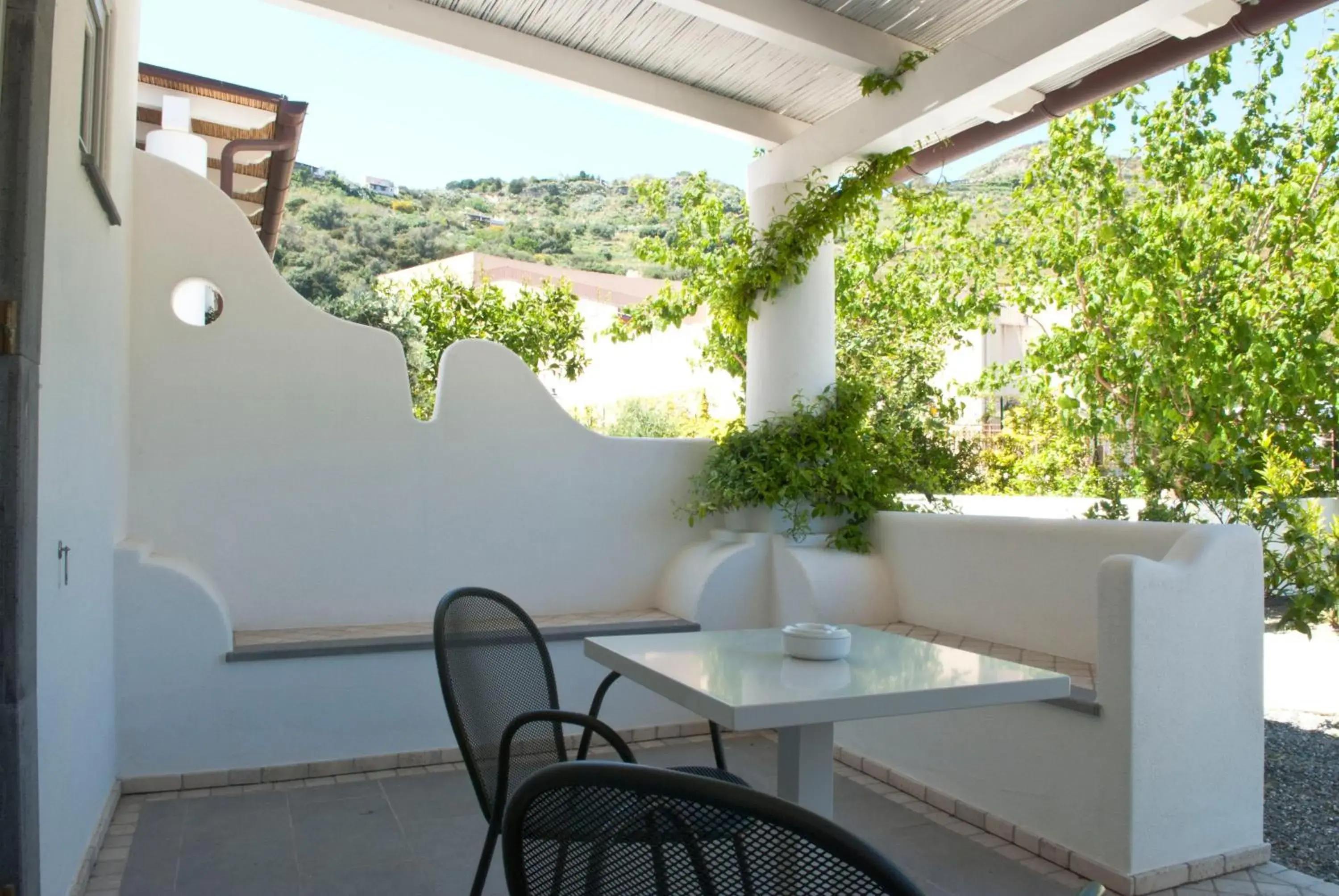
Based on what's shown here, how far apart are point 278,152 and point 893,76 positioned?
504 centimetres

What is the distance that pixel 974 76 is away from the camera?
504 centimetres

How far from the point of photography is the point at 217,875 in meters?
3.50

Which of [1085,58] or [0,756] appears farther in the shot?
[1085,58]

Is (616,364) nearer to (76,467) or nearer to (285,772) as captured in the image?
(285,772)

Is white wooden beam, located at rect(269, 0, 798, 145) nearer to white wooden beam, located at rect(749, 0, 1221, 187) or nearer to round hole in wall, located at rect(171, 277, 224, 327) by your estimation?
A: white wooden beam, located at rect(749, 0, 1221, 187)

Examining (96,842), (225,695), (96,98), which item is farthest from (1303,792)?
(96,98)

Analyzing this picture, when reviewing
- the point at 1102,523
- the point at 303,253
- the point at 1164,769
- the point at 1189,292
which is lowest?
the point at 1164,769

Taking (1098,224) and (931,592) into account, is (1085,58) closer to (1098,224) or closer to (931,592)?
(931,592)

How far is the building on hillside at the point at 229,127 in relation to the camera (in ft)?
25.5

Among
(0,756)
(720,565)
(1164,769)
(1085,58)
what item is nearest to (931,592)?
(720,565)

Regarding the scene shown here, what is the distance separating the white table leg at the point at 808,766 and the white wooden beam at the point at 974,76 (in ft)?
11.0

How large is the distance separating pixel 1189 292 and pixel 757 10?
6.82 meters

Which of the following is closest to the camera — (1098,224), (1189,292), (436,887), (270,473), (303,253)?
(436,887)

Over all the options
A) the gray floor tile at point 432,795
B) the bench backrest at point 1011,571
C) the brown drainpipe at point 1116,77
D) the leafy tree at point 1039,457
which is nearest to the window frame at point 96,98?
the gray floor tile at point 432,795
